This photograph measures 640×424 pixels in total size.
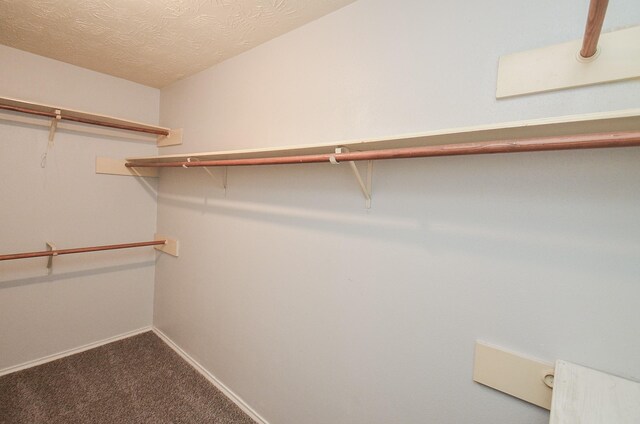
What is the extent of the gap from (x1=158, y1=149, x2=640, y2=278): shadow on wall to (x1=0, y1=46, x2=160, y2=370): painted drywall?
1.92 metres

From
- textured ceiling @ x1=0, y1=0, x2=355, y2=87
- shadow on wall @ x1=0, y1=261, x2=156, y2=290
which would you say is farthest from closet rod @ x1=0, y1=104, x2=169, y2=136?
shadow on wall @ x1=0, y1=261, x2=156, y2=290

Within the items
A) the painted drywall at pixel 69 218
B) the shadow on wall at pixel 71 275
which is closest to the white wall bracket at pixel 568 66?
the painted drywall at pixel 69 218

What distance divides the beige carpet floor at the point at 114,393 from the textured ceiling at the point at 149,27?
2.33m

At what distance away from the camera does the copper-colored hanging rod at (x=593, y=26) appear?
538mm

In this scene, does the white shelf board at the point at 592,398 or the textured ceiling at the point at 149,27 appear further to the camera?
the textured ceiling at the point at 149,27

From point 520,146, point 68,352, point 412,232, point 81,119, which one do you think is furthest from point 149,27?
point 68,352

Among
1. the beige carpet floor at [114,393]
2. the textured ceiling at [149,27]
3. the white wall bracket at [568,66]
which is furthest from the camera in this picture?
the beige carpet floor at [114,393]

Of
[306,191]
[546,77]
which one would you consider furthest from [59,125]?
[546,77]

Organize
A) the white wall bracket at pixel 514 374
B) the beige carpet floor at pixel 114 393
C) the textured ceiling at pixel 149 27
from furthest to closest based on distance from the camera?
1. the beige carpet floor at pixel 114 393
2. the textured ceiling at pixel 149 27
3. the white wall bracket at pixel 514 374

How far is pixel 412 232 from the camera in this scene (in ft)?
3.73

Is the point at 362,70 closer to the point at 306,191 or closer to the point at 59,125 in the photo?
the point at 306,191

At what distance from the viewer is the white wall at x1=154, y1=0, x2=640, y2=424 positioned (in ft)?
2.69

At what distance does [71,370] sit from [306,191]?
7.61ft

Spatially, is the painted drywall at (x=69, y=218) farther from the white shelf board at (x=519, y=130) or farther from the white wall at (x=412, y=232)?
the white shelf board at (x=519, y=130)
